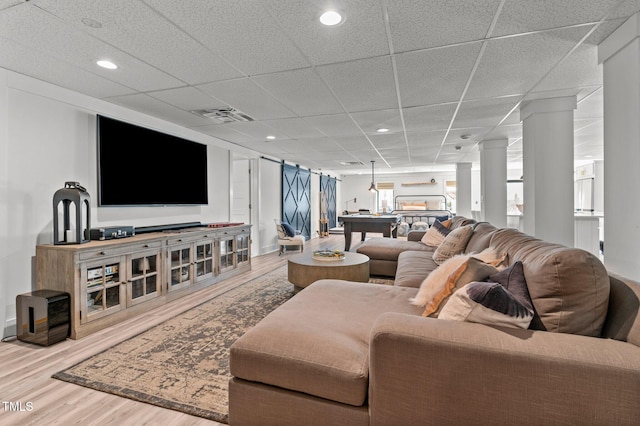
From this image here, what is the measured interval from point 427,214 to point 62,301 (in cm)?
960

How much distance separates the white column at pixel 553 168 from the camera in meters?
3.47

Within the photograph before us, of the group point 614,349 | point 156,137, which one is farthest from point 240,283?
point 614,349

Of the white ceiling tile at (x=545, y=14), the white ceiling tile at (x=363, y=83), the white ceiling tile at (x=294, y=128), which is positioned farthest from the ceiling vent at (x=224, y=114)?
the white ceiling tile at (x=545, y=14)

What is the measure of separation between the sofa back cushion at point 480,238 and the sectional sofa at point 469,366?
1.45 m

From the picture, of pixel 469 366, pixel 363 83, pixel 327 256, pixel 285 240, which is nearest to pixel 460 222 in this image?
pixel 327 256

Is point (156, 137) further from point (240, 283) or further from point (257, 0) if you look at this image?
point (257, 0)

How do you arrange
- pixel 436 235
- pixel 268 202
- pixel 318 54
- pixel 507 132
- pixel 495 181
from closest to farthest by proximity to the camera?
1. pixel 318 54
2. pixel 436 235
3. pixel 507 132
4. pixel 495 181
5. pixel 268 202

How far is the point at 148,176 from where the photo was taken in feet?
13.2

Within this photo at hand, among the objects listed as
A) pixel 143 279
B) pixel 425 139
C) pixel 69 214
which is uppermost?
pixel 425 139

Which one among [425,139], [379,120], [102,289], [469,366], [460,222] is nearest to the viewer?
[469,366]

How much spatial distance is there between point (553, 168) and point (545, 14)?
6.80 ft

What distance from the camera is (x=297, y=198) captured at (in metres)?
9.03

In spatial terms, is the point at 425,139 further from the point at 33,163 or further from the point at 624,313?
the point at 33,163

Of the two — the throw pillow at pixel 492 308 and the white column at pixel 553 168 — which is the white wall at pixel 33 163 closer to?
the throw pillow at pixel 492 308
